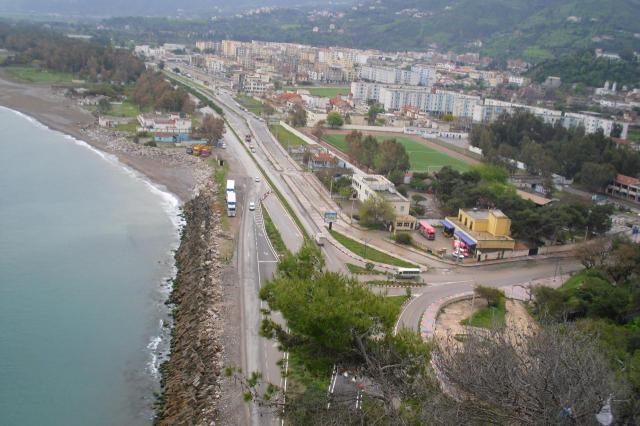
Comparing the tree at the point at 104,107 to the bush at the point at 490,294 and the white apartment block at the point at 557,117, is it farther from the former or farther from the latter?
the bush at the point at 490,294

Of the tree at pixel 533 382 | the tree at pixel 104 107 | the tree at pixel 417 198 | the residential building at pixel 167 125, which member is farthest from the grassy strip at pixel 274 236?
the tree at pixel 104 107

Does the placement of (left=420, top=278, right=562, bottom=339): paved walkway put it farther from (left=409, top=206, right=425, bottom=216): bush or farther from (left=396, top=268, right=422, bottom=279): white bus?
(left=409, top=206, right=425, bottom=216): bush

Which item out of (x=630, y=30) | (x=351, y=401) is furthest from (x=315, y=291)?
(x=630, y=30)

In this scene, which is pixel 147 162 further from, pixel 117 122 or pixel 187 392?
pixel 187 392

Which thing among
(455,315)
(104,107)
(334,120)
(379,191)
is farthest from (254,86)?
(455,315)

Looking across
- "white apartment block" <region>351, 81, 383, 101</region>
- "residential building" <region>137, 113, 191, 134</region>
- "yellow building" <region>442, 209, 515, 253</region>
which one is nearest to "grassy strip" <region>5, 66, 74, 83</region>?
"residential building" <region>137, 113, 191, 134</region>

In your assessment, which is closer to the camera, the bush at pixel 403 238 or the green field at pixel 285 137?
the bush at pixel 403 238
